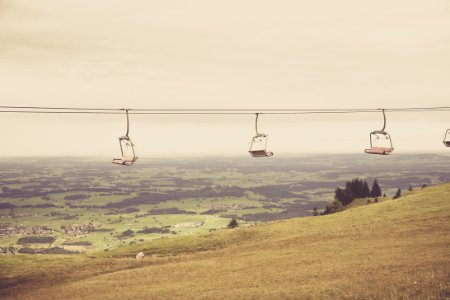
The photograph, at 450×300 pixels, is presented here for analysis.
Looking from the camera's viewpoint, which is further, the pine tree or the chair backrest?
the pine tree

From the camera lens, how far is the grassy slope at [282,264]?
30.2m

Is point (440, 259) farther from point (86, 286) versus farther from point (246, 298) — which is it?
point (86, 286)

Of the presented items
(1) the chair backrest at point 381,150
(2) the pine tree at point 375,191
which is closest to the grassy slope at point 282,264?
(1) the chair backrest at point 381,150

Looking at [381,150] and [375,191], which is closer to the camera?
[381,150]

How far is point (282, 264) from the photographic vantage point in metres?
41.2

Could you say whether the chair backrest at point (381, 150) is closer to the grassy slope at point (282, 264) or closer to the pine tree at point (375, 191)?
the grassy slope at point (282, 264)

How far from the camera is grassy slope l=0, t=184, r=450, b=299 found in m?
30.2

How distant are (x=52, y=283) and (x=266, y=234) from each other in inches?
1301

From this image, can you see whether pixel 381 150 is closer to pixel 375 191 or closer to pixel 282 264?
pixel 282 264

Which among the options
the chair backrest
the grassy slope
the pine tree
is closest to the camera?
the chair backrest

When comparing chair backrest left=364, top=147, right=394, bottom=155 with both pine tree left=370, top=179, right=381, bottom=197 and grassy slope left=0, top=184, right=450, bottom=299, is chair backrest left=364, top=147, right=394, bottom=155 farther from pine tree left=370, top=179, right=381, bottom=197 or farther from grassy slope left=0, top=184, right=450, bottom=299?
pine tree left=370, top=179, right=381, bottom=197

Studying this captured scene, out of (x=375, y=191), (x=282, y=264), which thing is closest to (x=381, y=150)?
(x=282, y=264)

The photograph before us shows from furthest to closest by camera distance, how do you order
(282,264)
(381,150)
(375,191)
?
(375,191) → (282,264) → (381,150)

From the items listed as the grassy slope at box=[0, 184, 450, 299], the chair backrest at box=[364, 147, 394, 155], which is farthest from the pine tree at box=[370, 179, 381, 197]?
the chair backrest at box=[364, 147, 394, 155]
